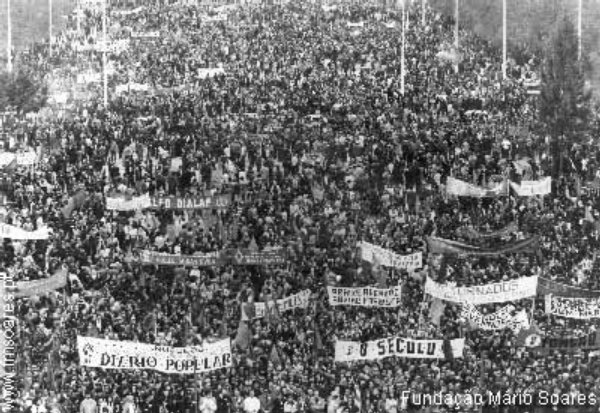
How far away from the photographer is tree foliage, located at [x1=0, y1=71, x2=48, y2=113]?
2061 cm

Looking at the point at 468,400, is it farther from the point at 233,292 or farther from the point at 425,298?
the point at 233,292

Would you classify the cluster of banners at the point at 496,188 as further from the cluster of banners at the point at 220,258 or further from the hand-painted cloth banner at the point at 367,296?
the cluster of banners at the point at 220,258

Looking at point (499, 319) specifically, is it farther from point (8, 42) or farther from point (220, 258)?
point (8, 42)

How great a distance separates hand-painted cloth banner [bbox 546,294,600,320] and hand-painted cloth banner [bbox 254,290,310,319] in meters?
3.52

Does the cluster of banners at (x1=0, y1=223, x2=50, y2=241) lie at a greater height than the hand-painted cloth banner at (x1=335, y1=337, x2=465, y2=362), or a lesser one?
greater

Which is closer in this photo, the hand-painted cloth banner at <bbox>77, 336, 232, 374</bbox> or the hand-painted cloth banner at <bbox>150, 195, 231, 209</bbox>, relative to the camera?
the hand-painted cloth banner at <bbox>77, 336, 232, 374</bbox>

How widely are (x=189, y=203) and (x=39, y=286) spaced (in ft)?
8.42

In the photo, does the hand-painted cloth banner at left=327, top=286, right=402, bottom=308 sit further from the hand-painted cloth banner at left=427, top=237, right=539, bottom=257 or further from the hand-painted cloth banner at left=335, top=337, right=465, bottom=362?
the hand-painted cloth banner at left=427, top=237, right=539, bottom=257

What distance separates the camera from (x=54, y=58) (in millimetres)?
21078

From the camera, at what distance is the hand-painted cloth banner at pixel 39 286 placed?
19438mm

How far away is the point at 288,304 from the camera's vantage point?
19641mm

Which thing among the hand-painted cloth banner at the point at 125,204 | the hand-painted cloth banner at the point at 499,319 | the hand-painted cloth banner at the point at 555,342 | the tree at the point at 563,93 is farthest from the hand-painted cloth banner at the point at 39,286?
the tree at the point at 563,93

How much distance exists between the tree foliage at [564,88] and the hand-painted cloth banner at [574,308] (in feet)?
9.10

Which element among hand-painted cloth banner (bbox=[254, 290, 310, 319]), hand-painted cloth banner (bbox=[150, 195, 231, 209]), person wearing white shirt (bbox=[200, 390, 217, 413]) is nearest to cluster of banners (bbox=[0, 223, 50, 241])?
hand-painted cloth banner (bbox=[150, 195, 231, 209])
